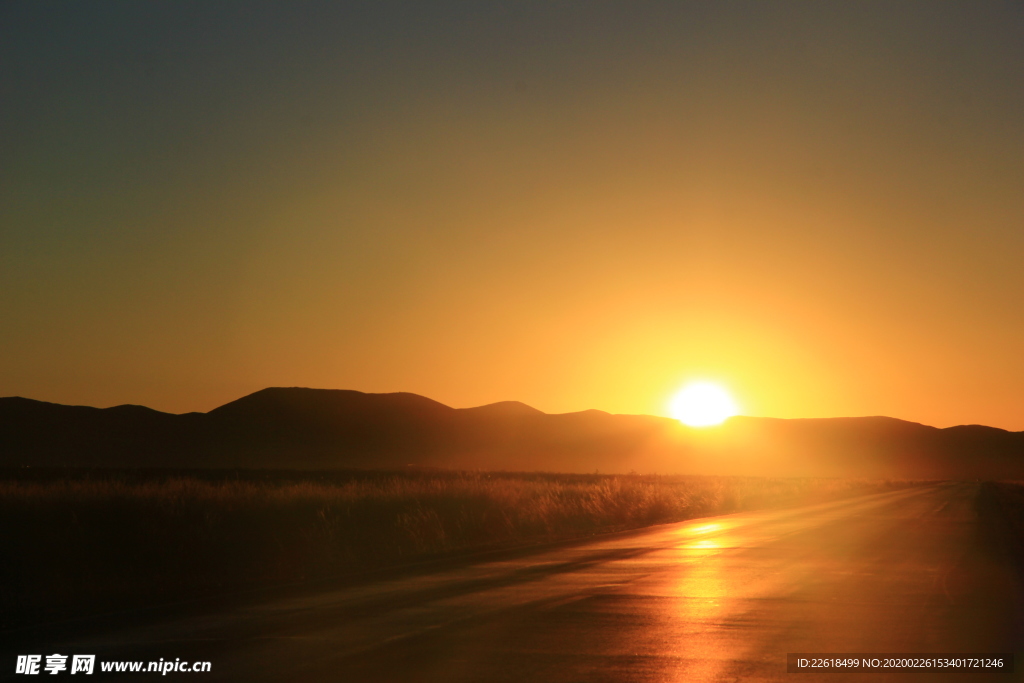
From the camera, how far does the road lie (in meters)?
8.73

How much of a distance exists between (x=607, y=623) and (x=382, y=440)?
5310 inches

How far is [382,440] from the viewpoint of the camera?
143625 mm

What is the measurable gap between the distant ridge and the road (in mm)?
96103

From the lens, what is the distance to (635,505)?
36.8 metres

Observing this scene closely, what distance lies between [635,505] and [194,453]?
96.1m

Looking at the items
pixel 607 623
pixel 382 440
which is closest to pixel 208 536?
pixel 607 623

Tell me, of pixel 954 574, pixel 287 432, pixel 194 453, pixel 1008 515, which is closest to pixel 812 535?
pixel 954 574

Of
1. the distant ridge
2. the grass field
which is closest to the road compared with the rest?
the grass field

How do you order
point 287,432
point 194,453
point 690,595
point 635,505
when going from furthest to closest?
1. point 287,432
2. point 194,453
3. point 635,505
4. point 690,595

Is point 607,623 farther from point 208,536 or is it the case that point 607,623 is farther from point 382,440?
point 382,440

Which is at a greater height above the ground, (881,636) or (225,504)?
(225,504)

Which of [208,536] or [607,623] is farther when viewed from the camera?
[208,536]

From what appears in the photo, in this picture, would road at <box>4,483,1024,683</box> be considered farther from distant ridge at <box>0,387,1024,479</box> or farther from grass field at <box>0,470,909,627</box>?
distant ridge at <box>0,387,1024,479</box>

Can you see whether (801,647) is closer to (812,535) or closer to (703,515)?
(812,535)
